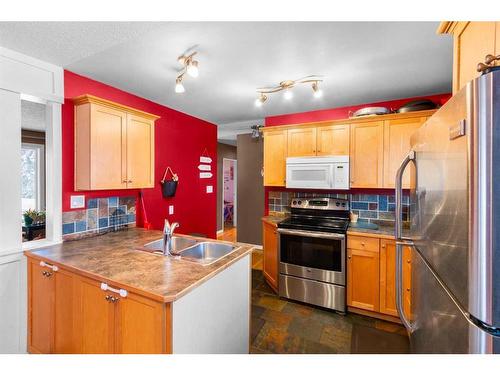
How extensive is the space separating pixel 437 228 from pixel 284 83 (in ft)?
6.24

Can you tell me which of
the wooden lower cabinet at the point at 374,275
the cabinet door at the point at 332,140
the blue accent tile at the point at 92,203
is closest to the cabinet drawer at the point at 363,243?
the wooden lower cabinet at the point at 374,275

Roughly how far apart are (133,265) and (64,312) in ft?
1.92

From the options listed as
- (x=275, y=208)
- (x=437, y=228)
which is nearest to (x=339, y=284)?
(x=275, y=208)

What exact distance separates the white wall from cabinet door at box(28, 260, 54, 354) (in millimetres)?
82

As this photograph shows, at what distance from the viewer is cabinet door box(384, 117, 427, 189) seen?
248cm

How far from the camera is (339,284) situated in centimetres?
246

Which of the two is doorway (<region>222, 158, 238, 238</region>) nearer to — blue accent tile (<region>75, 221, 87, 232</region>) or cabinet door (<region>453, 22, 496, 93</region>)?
blue accent tile (<region>75, 221, 87, 232</region>)

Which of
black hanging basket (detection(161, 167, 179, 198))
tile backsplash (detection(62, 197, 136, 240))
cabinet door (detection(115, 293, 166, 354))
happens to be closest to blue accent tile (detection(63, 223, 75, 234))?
tile backsplash (detection(62, 197, 136, 240))

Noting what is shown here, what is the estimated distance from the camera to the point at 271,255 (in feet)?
10.0

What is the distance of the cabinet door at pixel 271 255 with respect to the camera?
9.53 feet

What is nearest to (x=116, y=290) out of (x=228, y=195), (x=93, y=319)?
(x=93, y=319)

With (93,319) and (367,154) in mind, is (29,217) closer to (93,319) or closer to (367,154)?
(93,319)

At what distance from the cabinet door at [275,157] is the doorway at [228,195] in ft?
8.81

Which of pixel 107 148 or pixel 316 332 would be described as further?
pixel 316 332
